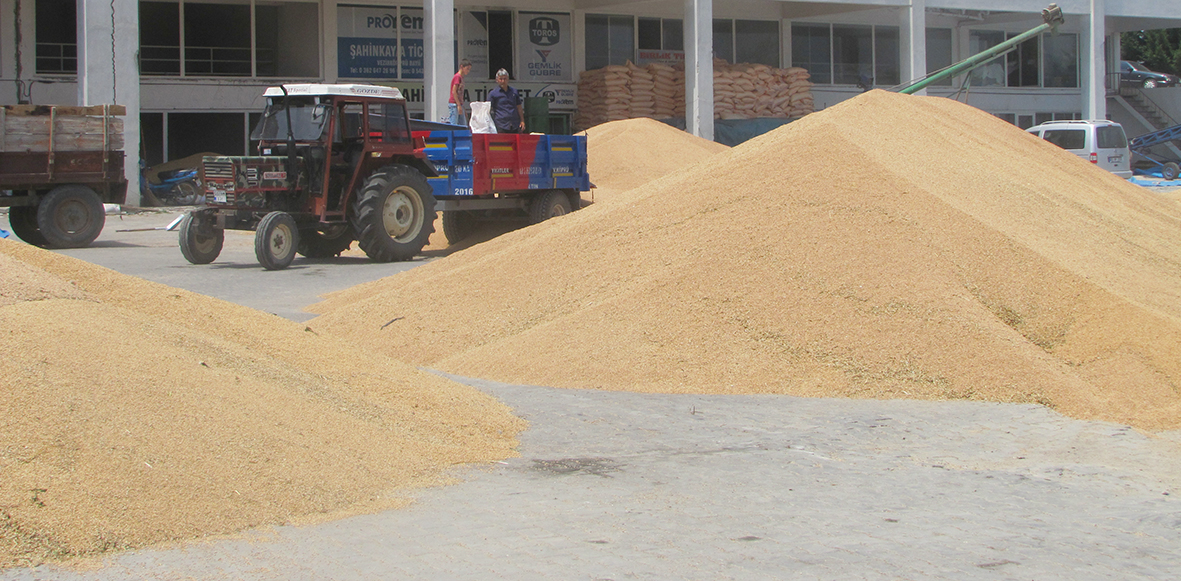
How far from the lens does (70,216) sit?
15859 millimetres

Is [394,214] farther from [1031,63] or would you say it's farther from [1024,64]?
[1031,63]

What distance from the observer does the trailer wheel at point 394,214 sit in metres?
14.2

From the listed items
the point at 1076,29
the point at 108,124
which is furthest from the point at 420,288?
the point at 1076,29

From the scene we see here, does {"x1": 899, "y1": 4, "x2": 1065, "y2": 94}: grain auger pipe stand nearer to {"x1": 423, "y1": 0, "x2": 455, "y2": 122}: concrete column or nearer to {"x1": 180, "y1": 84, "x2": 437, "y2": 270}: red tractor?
{"x1": 423, "y1": 0, "x2": 455, "y2": 122}: concrete column

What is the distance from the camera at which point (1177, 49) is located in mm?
50094

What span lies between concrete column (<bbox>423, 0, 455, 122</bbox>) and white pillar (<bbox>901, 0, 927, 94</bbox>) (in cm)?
1335

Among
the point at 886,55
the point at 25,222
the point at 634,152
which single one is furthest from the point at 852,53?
the point at 25,222

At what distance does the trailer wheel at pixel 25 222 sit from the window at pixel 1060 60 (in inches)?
1300

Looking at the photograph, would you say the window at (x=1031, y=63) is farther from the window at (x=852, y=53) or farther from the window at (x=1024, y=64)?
the window at (x=852, y=53)

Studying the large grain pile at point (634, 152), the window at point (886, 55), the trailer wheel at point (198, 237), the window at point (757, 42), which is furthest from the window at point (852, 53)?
the trailer wheel at point (198, 237)

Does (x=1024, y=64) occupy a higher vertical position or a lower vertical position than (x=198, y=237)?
higher

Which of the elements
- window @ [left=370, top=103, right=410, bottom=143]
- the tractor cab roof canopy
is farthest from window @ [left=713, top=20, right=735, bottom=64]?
the tractor cab roof canopy

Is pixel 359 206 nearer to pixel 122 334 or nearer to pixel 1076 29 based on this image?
pixel 122 334

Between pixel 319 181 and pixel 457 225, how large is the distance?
345 centimetres
